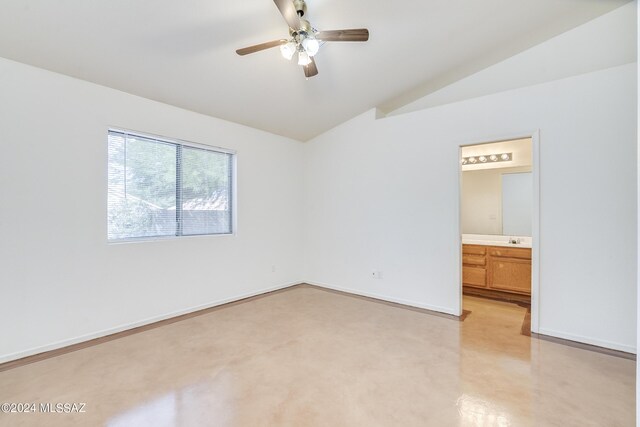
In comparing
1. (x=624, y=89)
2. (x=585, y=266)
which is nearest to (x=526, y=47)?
(x=624, y=89)

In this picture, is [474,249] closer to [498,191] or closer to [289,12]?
[498,191]

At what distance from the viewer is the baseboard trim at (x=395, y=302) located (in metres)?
3.63

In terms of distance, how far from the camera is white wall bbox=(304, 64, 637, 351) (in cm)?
272

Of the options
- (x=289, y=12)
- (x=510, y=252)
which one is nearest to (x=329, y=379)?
(x=289, y=12)

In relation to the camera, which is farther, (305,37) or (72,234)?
(72,234)

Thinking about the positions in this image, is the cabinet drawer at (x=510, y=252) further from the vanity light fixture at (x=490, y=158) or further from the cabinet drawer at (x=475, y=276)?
the vanity light fixture at (x=490, y=158)

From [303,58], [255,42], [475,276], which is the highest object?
[255,42]

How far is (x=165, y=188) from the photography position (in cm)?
351

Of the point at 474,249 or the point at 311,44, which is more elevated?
the point at 311,44

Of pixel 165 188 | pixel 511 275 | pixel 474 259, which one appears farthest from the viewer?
pixel 474 259

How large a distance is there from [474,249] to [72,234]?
503 centimetres

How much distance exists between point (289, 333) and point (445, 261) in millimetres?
2066

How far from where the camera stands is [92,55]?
2.52m

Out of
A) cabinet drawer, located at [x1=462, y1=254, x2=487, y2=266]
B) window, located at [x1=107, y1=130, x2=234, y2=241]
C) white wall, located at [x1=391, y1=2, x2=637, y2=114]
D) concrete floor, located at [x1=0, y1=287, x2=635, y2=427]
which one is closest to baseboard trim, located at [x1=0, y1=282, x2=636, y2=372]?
concrete floor, located at [x1=0, y1=287, x2=635, y2=427]
